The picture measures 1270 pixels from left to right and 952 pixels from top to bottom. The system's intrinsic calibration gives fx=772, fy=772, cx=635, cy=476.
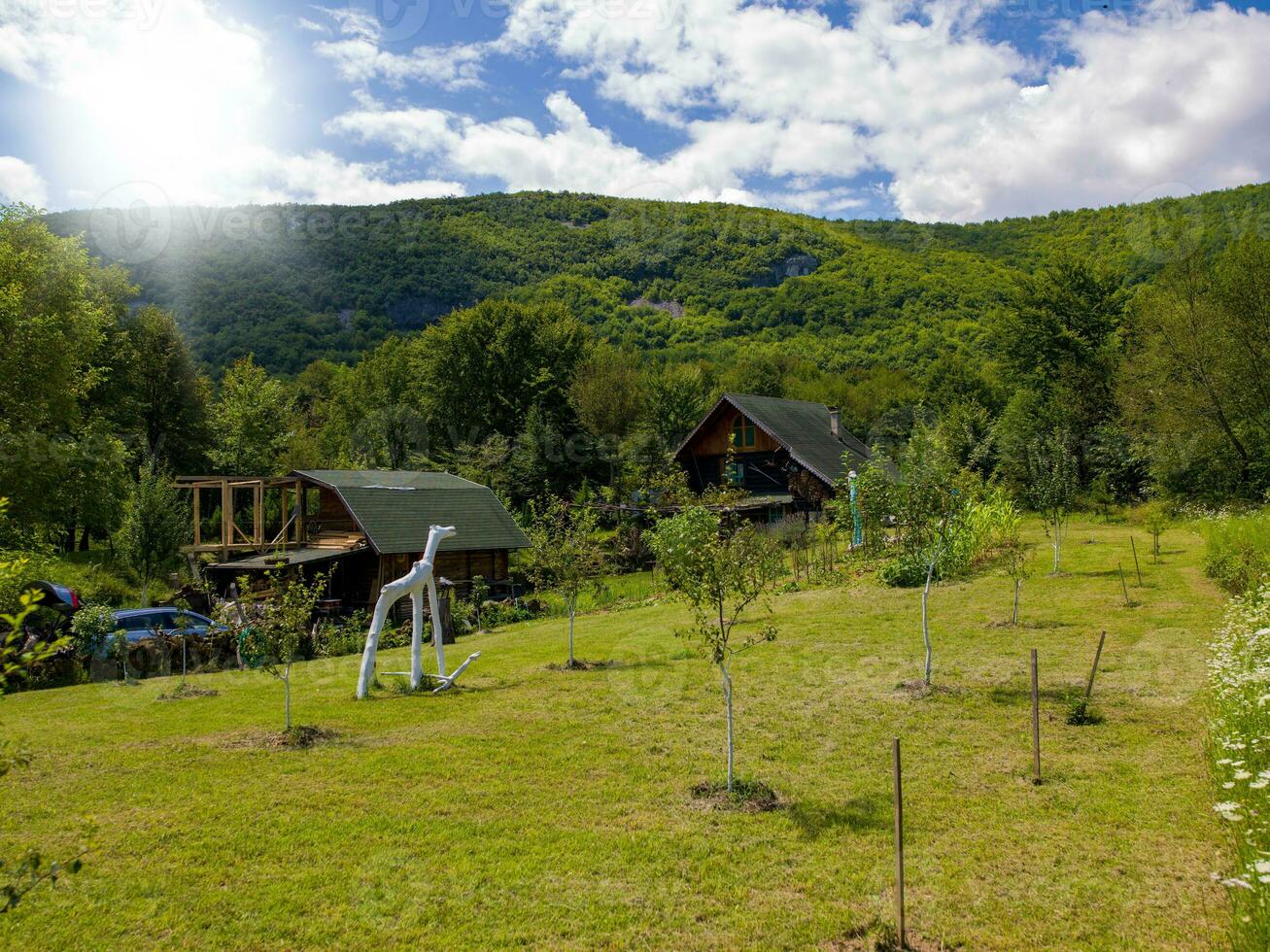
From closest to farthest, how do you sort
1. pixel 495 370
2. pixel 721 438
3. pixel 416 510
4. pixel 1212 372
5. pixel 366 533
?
pixel 366 533 < pixel 416 510 < pixel 1212 372 < pixel 721 438 < pixel 495 370

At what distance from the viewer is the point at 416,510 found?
27.9 metres

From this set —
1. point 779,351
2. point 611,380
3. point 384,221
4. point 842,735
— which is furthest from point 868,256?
point 842,735

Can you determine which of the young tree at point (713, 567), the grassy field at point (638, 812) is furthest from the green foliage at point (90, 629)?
the young tree at point (713, 567)

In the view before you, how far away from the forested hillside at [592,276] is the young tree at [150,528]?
4687 centimetres

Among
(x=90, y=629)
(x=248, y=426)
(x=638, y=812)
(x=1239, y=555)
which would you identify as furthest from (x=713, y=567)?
(x=248, y=426)

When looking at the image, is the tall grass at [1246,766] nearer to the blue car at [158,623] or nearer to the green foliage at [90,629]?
the blue car at [158,623]

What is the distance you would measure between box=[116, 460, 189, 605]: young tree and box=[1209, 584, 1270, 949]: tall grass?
2949cm

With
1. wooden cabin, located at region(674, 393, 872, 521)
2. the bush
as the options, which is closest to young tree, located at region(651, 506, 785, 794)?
the bush

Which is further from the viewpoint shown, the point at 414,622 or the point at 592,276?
the point at 592,276

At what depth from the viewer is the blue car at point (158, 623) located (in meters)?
18.8

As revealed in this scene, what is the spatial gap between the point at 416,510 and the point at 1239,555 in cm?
2381

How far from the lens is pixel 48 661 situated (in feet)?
55.4

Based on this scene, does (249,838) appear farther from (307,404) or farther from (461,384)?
(307,404)

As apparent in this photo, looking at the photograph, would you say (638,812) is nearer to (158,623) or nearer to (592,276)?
(158,623)
